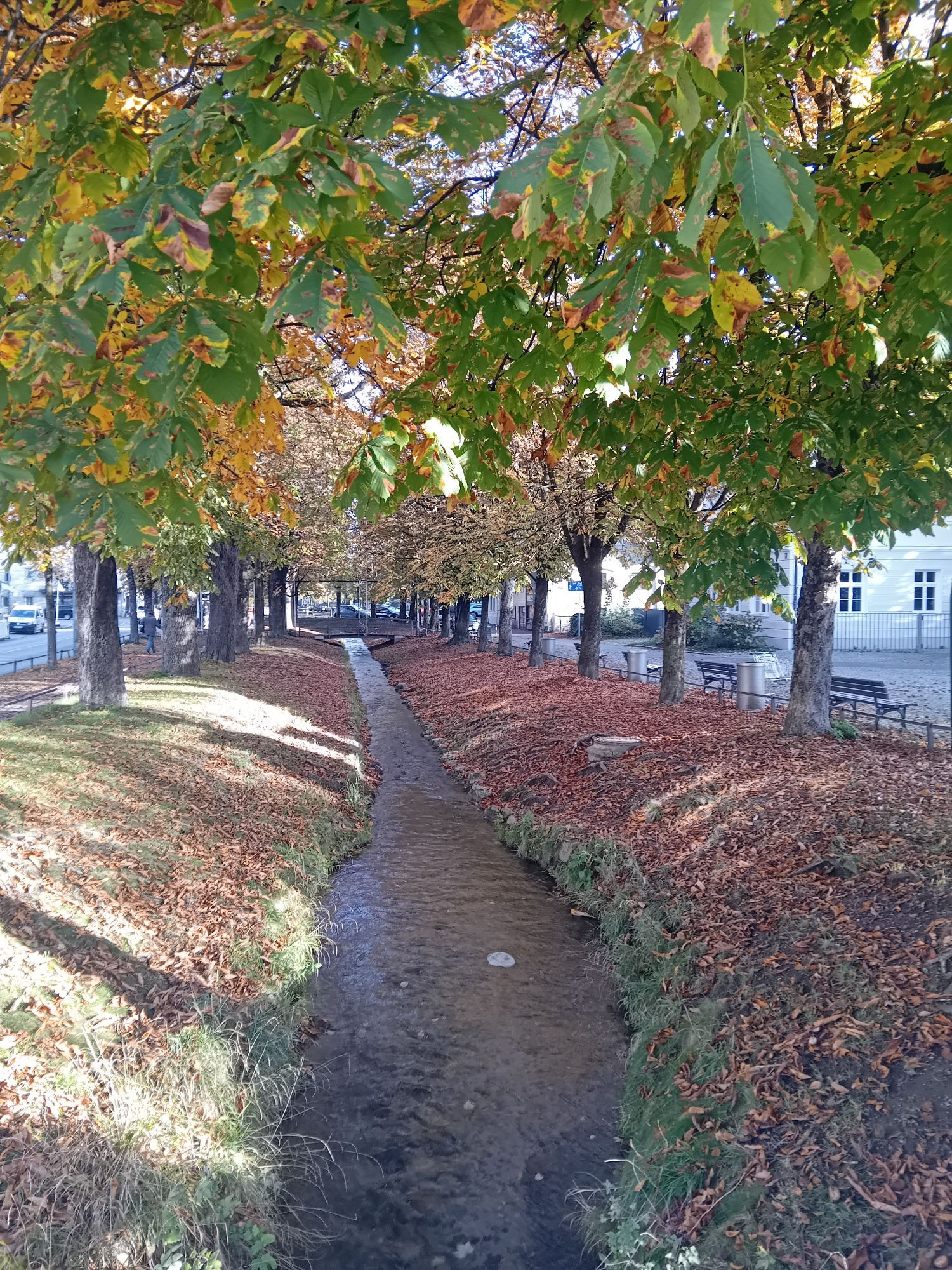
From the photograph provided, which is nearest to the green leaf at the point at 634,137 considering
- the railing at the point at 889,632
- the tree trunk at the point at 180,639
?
the tree trunk at the point at 180,639

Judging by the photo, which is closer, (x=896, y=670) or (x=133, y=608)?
(x=896, y=670)

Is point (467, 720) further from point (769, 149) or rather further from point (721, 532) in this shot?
point (769, 149)

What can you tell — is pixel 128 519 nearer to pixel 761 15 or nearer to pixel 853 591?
pixel 761 15

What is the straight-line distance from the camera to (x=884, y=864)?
6508mm

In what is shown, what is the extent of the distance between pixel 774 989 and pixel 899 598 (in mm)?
27353

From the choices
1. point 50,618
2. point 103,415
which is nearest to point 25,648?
point 50,618

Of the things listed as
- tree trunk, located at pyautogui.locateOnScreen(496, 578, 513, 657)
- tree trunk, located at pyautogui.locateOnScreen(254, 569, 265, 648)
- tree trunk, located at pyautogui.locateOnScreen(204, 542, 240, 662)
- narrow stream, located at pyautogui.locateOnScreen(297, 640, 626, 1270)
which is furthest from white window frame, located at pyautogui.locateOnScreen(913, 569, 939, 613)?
tree trunk, located at pyautogui.locateOnScreen(254, 569, 265, 648)

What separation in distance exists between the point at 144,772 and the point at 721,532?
7123 millimetres

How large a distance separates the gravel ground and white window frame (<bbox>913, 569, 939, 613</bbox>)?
7.22ft

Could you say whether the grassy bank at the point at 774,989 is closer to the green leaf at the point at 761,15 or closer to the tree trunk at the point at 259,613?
the green leaf at the point at 761,15

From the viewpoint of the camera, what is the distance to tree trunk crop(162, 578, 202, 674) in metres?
17.8

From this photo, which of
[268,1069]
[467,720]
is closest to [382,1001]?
[268,1069]

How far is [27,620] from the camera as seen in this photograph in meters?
51.2

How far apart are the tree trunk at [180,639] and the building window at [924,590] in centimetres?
2497
